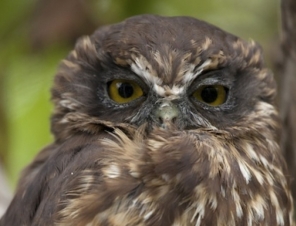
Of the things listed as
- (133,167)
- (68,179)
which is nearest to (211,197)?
(133,167)

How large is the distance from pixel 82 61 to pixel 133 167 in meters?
0.59

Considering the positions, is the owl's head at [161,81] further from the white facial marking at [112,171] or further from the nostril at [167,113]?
the white facial marking at [112,171]

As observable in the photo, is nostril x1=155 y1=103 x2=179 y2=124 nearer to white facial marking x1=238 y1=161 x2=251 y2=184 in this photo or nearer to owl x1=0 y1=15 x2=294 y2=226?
owl x1=0 y1=15 x2=294 y2=226

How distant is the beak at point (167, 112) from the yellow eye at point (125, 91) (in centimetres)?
11

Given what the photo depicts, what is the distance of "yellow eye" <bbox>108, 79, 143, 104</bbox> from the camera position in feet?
10.5

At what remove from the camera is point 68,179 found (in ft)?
10.1

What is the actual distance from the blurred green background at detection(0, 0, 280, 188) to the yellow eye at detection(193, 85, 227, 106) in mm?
974

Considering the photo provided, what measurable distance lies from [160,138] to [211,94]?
10.8 inches

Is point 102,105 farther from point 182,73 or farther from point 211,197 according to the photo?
point 211,197

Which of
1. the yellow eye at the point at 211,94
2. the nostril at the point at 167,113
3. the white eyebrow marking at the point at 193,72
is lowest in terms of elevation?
the nostril at the point at 167,113

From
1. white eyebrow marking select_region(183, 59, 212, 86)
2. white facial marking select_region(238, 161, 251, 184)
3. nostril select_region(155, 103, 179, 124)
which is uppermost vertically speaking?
white eyebrow marking select_region(183, 59, 212, 86)

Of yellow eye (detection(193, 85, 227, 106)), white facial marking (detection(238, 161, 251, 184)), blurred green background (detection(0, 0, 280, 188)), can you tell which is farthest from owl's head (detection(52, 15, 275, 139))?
blurred green background (detection(0, 0, 280, 188))

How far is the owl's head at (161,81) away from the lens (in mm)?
3129

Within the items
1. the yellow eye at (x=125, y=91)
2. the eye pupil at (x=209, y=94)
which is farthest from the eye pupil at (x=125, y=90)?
the eye pupil at (x=209, y=94)
